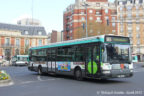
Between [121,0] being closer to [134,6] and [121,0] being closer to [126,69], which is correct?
[134,6]

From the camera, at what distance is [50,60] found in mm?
18984

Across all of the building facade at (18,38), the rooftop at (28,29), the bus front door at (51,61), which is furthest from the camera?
the rooftop at (28,29)

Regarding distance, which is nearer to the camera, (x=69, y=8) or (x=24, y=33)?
(x=24, y=33)

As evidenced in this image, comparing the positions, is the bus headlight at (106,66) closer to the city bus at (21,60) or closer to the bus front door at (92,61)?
the bus front door at (92,61)

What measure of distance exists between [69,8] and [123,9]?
67.9 ft

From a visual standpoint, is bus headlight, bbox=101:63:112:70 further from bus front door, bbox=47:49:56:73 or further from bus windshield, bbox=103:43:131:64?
bus front door, bbox=47:49:56:73

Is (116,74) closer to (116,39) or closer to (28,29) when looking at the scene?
(116,39)

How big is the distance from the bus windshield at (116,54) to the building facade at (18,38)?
49.6 metres

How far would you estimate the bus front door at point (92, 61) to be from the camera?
43.8 ft

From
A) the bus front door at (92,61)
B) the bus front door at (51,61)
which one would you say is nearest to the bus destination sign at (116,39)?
the bus front door at (92,61)

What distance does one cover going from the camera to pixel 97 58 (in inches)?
525

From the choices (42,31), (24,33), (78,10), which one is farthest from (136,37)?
(24,33)

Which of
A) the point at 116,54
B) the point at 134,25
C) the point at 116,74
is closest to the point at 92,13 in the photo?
A: the point at 134,25

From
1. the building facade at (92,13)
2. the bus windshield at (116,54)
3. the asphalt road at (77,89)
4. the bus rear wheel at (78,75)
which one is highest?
the building facade at (92,13)
